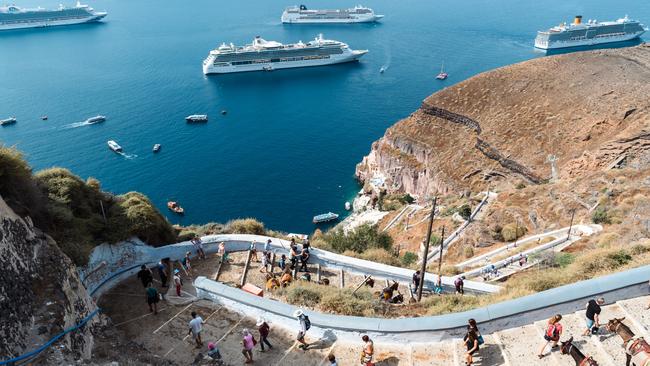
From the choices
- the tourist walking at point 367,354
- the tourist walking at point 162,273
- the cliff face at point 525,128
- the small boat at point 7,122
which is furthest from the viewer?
the small boat at point 7,122

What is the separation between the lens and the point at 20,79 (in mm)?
72750

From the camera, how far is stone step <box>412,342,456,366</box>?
392 inches

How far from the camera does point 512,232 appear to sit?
75.2 feet

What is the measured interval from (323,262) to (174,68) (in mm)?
72675

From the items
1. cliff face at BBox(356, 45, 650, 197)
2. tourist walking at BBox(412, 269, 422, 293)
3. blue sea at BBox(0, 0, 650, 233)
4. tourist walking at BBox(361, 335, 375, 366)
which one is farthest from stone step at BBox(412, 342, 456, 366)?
blue sea at BBox(0, 0, 650, 233)

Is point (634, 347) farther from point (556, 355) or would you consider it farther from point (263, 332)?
point (263, 332)

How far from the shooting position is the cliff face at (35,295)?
9141 mm

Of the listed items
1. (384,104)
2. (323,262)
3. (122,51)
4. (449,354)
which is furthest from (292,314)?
(122,51)

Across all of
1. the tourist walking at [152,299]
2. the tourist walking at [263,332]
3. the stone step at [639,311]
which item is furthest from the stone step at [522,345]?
the tourist walking at [152,299]

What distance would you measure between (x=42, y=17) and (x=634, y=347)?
133m

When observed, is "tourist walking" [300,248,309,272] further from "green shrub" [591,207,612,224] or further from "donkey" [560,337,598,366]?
"green shrub" [591,207,612,224]

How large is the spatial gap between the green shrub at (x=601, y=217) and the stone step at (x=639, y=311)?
36.5 ft

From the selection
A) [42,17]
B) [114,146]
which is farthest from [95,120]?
[42,17]

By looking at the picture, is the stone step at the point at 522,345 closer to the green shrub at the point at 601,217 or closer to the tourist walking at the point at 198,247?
the tourist walking at the point at 198,247
